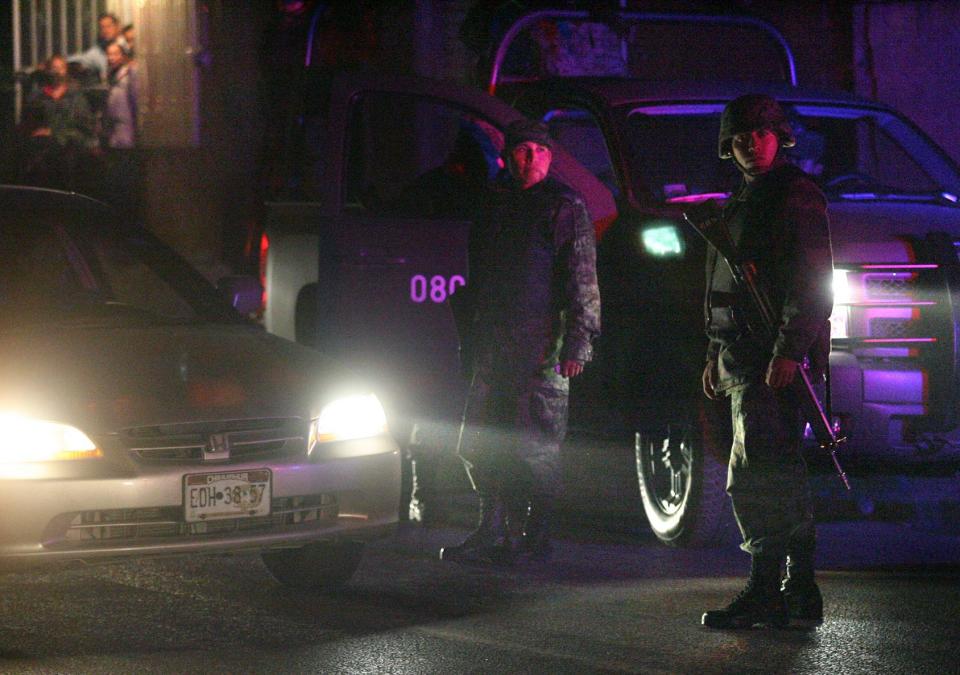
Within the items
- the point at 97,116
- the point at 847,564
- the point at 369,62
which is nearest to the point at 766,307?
the point at 847,564

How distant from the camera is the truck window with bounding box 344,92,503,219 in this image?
873cm

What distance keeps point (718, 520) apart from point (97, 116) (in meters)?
10.6

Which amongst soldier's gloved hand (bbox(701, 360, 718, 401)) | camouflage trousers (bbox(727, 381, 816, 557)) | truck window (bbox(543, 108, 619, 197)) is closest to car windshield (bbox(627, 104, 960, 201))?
truck window (bbox(543, 108, 619, 197))

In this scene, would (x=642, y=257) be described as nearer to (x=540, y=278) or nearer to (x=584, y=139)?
(x=540, y=278)

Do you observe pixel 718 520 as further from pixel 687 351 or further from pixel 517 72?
pixel 517 72

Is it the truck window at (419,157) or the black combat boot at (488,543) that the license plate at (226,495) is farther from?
the truck window at (419,157)

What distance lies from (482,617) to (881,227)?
2.56m

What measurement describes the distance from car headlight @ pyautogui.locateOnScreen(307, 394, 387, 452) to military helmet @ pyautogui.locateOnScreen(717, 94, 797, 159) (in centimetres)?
165

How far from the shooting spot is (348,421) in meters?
6.89

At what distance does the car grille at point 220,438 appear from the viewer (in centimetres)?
634

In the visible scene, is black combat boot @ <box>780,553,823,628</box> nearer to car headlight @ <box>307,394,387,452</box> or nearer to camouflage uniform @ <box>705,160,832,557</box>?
camouflage uniform @ <box>705,160,832,557</box>

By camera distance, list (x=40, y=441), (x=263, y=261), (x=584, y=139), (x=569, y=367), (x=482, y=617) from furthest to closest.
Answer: (x=263, y=261), (x=584, y=139), (x=569, y=367), (x=482, y=617), (x=40, y=441)

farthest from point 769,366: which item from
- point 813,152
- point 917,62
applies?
point 917,62

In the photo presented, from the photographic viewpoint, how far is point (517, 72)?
10.2m
